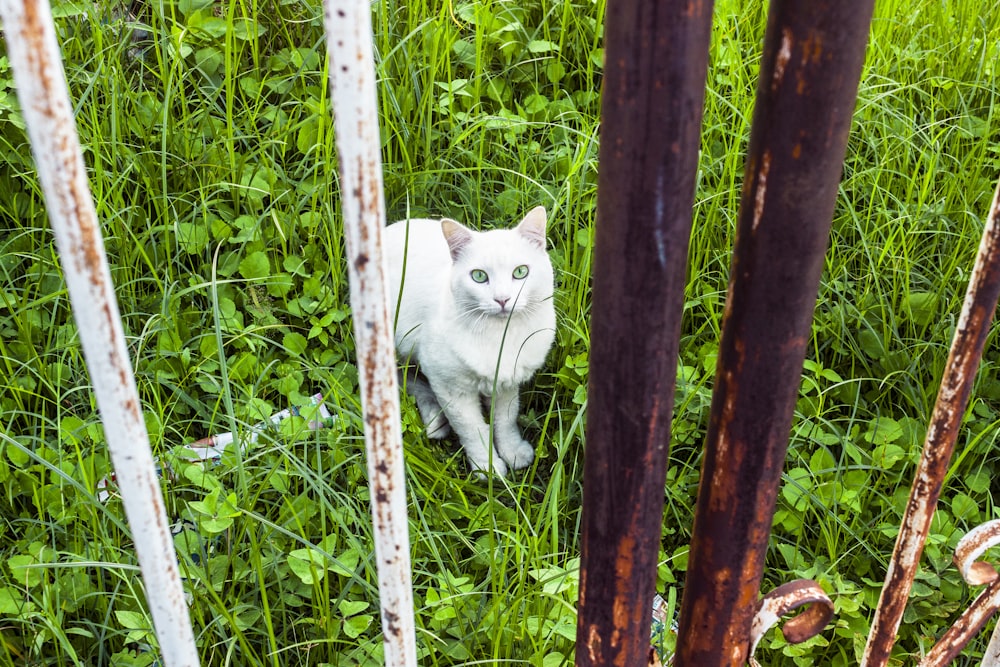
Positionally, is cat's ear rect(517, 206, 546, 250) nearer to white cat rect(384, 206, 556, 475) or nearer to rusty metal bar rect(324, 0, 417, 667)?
white cat rect(384, 206, 556, 475)

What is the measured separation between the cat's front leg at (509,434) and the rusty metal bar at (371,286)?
1.41m

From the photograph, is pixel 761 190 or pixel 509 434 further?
pixel 509 434

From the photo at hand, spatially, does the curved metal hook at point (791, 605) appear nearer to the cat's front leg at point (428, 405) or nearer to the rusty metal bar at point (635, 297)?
the rusty metal bar at point (635, 297)

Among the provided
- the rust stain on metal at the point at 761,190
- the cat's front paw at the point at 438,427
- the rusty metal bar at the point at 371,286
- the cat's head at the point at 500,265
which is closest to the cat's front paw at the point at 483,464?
the cat's front paw at the point at 438,427

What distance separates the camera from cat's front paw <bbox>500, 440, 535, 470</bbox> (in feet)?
7.04

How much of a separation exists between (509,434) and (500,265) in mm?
453

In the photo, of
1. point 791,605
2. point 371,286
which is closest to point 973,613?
point 791,605

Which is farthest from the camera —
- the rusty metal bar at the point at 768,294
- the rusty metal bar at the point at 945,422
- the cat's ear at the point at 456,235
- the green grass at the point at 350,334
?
the cat's ear at the point at 456,235

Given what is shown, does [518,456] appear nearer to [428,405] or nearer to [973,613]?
[428,405]

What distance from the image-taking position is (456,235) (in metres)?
1.95

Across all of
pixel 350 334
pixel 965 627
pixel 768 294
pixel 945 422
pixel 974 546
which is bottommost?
pixel 350 334

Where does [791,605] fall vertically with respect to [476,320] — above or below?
above

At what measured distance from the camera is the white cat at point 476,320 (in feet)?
6.45

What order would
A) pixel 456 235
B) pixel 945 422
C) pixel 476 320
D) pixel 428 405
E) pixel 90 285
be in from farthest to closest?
pixel 428 405
pixel 476 320
pixel 456 235
pixel 945 422
pixel 90 285
